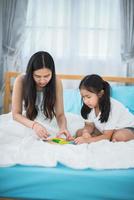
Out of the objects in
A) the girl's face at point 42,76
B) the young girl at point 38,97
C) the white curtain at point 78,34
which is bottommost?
the young girl at point 38,97

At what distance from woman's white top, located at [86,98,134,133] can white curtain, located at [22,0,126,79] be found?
4.52 ft

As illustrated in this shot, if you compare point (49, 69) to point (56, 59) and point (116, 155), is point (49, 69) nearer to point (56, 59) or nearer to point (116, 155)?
point (116, 155)

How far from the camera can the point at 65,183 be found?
150 centimetres

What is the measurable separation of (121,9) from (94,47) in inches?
18.3

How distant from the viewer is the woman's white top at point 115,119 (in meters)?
2.02

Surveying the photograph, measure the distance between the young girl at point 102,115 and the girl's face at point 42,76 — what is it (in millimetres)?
205

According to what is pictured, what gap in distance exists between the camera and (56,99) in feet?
7.28

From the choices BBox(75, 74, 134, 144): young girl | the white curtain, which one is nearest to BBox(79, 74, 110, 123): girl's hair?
BBox(75, 74, 134, 144): young girl

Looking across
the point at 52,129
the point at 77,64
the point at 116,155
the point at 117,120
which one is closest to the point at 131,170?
the point at 116,155

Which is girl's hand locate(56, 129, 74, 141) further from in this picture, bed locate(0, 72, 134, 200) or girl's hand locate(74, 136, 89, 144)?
bed locate(0, 72, 134, 200)

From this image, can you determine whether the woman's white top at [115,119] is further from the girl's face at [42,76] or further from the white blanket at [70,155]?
the girl's face at [42,76]

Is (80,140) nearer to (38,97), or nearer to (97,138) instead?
(97,138)

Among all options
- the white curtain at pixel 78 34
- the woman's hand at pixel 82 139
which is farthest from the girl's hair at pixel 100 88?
the white curtain at pixel 78 34

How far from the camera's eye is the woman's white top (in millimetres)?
2023
